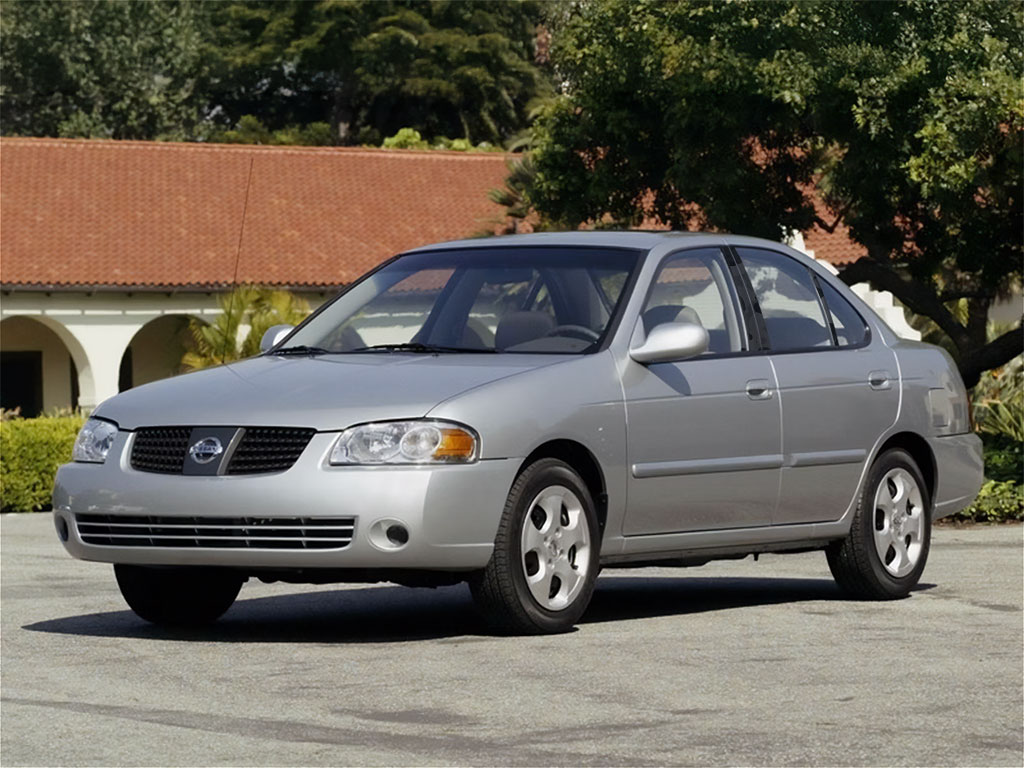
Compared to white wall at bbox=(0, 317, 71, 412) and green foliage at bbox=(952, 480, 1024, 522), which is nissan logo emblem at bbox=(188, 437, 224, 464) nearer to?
green foliage at bbox=(952, 480, 1024, 522)

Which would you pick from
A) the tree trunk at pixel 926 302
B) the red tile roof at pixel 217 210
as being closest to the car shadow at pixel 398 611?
the tree trunk at pixel 926 302

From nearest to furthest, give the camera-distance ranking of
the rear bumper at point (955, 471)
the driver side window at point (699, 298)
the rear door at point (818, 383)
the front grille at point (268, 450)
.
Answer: the front grille at point (268, 450), the driver side window at point (699, 298), the rear door at point (818, 383), the rear bumper at point (955, 471)

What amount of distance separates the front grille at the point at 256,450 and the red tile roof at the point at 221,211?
30.4m

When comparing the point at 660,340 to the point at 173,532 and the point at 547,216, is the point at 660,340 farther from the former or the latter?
the point at 547,216

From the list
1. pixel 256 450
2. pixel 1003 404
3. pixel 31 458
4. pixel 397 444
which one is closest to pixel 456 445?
pixel 397 444

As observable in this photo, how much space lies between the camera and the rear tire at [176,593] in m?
9.60

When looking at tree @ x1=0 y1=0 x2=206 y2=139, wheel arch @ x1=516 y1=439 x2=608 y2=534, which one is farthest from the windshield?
tree @ x1=0 y1=0 x2=206 y2=139

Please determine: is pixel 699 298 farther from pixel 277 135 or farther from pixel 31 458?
pixel 277 135

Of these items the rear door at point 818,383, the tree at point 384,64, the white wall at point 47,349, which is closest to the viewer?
the rear door at point 818,383

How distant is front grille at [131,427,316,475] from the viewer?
28.5 ft

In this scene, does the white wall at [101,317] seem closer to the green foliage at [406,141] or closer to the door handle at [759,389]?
the green foliage at [406,141]

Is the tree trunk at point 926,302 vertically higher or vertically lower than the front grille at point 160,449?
lower

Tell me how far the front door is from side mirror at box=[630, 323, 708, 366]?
0.08 m

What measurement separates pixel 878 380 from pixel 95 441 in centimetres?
382
